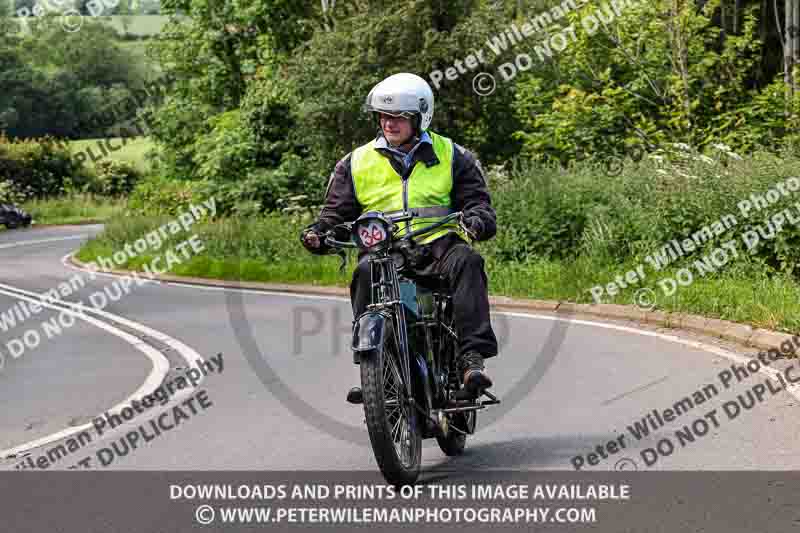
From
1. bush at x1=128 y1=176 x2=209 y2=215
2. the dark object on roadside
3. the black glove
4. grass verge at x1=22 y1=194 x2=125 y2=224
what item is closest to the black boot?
the black glove

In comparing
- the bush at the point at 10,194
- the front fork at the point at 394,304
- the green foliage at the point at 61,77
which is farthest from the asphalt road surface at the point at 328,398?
the green foliage at the point at 61,77

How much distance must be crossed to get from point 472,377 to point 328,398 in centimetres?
300

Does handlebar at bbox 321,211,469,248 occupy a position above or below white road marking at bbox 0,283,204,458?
above

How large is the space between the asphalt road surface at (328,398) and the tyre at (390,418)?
1.38 ft

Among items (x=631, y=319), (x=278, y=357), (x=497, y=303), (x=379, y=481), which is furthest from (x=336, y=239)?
(x=497, y=303)

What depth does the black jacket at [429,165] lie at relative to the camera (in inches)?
259

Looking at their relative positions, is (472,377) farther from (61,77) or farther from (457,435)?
(61,77)

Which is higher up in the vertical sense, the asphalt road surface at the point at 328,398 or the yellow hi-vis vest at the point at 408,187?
the yellow hi-vis vest at the point at 408,187

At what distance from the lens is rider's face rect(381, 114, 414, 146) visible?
650 centimetres

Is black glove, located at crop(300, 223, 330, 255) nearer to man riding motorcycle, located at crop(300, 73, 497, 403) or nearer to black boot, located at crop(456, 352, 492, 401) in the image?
man riding motorcycle, located at crop(300, 73, 497, 403)

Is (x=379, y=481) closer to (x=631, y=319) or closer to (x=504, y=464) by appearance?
(x=504, y=464)

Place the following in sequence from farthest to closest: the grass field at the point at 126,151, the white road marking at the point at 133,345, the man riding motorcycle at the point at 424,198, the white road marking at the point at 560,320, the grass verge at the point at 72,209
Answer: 1. the grass field at the point at 126,151
2. the grass verge at the point at 72,209
3. the white road marking at the point at 560,320
4. the white road marking at the point at 133,345
5. the man riding motorcycle at the point at 424,198

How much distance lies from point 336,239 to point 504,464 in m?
1.48

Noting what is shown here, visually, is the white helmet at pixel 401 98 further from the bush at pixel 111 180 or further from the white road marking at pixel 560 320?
the bush at pixel 111 180
